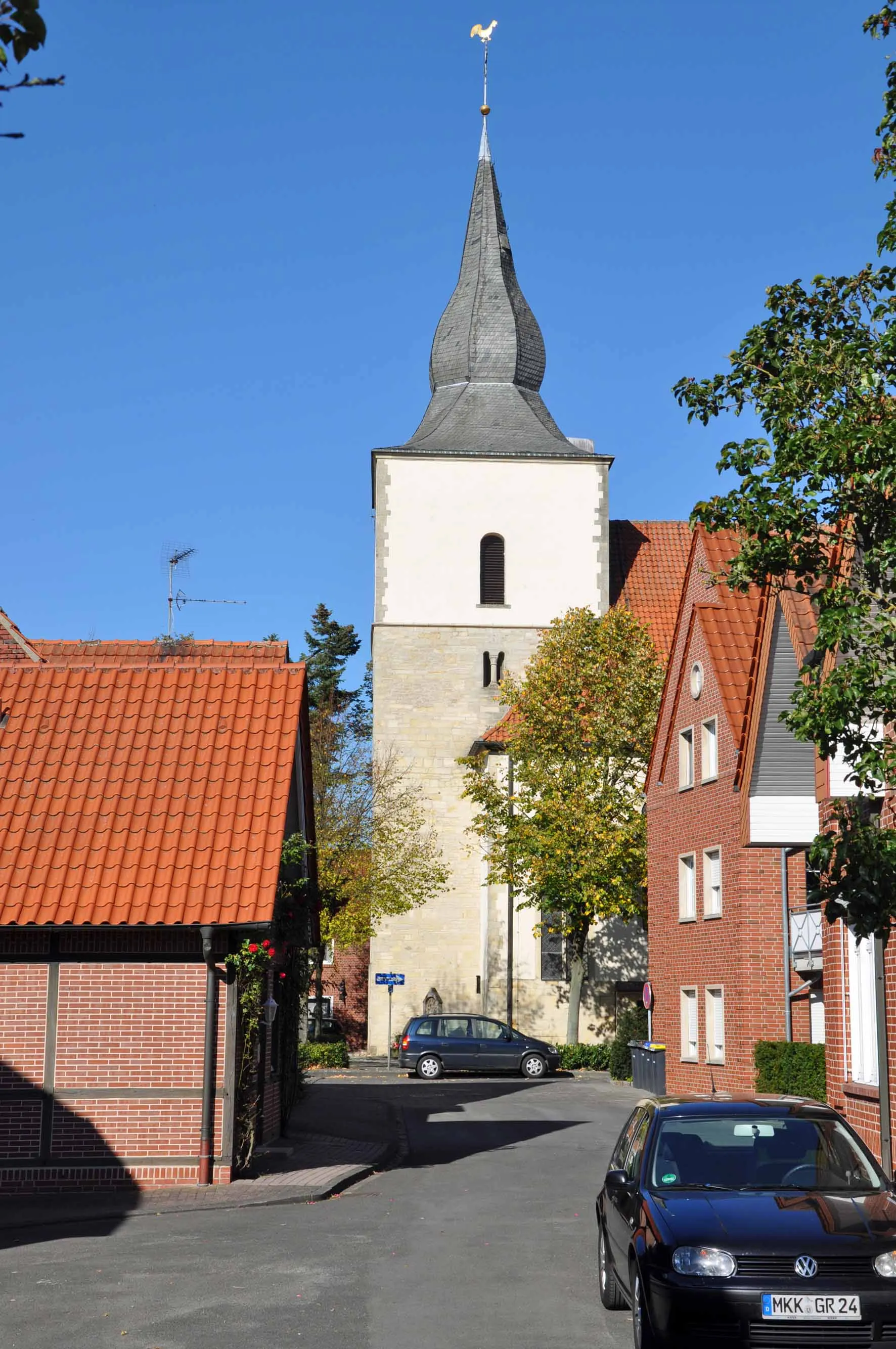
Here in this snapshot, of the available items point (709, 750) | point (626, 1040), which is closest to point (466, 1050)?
point (626, 1040)

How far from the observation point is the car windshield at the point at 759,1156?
875 cm

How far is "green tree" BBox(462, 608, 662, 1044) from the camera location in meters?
41.2

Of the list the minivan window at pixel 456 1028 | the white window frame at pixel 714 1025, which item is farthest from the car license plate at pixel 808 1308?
the minivan window at pixel 456 1028

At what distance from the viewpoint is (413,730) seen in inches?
1973

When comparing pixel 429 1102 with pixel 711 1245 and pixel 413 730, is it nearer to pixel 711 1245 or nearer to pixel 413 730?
pixel 413 730

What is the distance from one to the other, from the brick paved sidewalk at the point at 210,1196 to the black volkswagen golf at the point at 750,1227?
6.28 meters

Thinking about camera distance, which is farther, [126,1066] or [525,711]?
[525,711]

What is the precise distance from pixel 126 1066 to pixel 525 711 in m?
27.7

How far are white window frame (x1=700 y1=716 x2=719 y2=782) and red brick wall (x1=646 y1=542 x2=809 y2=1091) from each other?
0.57 feet

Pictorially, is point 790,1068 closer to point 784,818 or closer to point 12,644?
point 784,818

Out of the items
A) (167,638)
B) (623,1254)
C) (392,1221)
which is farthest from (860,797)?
(167,638)

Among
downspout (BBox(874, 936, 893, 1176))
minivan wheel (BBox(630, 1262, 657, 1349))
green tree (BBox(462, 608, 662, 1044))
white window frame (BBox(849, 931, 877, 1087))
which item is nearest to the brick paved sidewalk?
white window frame (BBox(849, 931, 877, 1087))

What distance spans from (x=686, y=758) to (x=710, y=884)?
3086 mm

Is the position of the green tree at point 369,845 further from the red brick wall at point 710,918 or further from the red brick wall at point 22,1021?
the red brick wall at point 22,1021
